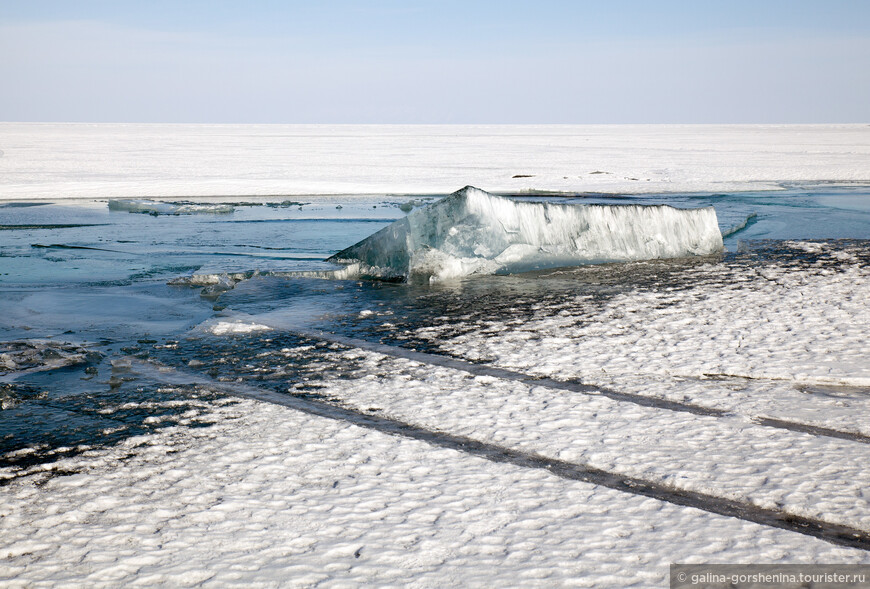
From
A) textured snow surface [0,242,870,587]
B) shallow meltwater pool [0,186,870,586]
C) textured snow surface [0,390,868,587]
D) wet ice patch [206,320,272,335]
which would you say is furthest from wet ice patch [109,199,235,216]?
textured snow surface [0,390,868,587]

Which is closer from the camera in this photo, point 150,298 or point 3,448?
point 3,448

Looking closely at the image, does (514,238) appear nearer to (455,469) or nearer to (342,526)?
(455,469)

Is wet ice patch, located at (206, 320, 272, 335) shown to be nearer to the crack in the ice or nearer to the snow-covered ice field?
the snow-covered ice field

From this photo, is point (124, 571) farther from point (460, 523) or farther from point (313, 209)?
point (313, 209)

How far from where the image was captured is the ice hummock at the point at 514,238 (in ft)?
18.8

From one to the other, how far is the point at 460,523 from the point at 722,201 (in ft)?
33.6

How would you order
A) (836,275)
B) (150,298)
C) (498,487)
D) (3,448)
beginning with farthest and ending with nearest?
(836,275), (150,298), (3,448), (498,487)

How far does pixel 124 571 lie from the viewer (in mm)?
1791

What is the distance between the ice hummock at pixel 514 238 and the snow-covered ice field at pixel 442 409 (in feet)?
0.07

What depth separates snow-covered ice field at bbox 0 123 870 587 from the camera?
1.90 metres

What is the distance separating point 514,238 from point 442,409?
3284 millimetres

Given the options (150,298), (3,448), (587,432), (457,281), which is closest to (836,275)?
(457,281)

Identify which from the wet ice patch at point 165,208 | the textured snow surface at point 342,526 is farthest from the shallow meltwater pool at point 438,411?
the wet ice patch at point 165,208

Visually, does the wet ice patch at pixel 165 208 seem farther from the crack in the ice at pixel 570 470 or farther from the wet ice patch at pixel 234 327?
the crack in the ice at pixel 570 470
